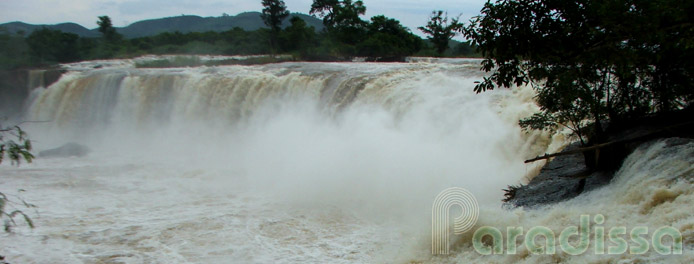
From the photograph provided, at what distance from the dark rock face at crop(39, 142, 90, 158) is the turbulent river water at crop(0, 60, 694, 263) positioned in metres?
0.60

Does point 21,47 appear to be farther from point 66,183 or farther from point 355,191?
point 355,191

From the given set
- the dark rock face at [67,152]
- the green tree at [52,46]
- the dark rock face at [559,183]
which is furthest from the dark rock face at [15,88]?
the dark rock face at [559,183]

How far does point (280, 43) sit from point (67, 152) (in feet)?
87.5

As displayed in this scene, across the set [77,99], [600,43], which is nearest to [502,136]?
[600,43]

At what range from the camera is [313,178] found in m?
11.2

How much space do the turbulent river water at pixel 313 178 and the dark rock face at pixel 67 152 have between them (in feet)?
1.96

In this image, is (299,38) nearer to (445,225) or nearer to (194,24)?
(445,225)

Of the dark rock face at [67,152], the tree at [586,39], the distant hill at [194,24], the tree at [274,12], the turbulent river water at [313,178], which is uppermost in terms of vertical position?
the distant hill at [194,24]

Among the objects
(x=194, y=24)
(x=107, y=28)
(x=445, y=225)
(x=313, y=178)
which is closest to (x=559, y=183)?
(x=445, y=225)

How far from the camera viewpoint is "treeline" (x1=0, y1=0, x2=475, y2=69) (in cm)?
3503

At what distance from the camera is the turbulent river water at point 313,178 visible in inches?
225

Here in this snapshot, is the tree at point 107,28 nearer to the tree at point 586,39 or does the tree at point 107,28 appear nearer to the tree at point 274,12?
the tree at point 274,12

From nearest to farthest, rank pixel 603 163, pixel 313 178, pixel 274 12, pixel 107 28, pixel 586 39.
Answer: pixel 586 39 → pixel 603 163 → pixel 313 178 → pixel 274 12 → pixel 107 28

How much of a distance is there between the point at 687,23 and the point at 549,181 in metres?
2.94
